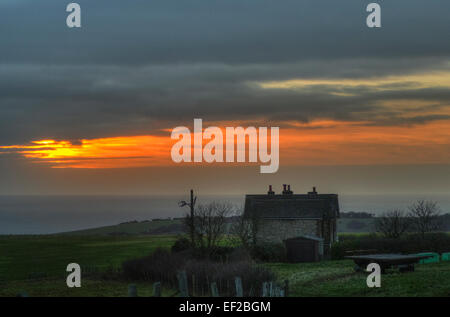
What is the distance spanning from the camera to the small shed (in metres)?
50.4

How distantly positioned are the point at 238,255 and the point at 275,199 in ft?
57.5

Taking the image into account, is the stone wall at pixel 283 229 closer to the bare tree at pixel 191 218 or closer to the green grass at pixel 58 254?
the bare tree at pixel 191 218

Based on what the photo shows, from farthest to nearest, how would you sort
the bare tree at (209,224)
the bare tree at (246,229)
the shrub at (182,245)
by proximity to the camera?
the bare tree at (246,229) < the bare tree at (209,224) < the shrub at (182,245)

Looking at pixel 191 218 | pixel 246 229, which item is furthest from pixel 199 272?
pixel 246 229

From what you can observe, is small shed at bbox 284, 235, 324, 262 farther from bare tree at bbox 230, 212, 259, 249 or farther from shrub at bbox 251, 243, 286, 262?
bare tree at bbox 230, 212, 259, 249

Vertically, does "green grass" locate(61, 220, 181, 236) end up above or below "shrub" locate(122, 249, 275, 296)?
above

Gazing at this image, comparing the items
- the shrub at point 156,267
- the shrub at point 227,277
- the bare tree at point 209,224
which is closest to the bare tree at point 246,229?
the bare tree at point 209,224

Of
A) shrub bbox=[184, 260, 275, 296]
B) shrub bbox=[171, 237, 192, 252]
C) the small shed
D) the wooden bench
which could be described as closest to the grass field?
the wooden bench

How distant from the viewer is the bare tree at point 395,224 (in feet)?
192

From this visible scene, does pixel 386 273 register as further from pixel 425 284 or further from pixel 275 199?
pixel 275 199

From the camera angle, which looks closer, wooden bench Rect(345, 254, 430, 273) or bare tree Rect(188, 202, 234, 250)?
wooden bench Rect(345, 254, 430, 273)

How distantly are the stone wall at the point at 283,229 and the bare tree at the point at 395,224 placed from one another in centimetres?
697

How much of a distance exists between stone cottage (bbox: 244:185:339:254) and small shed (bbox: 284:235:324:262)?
8.47 m
